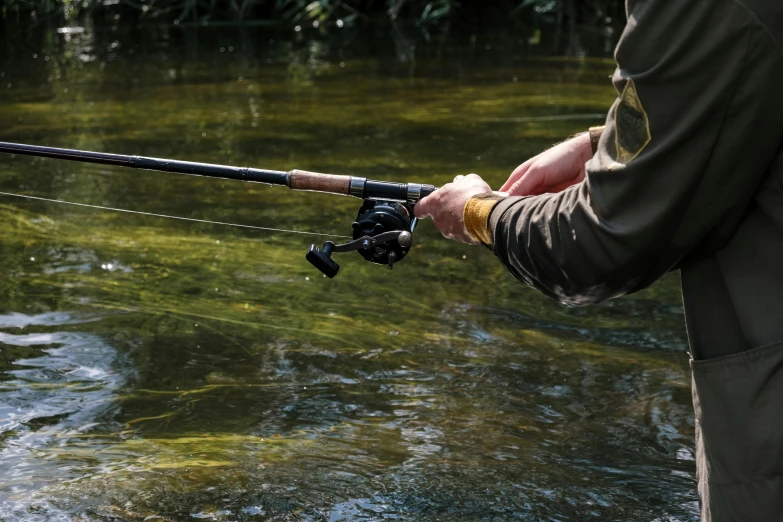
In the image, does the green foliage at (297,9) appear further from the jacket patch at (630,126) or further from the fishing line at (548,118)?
the jacket patch at (630,126)

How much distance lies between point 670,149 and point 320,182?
3.68 feet

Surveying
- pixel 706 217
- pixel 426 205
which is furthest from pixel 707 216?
pixel 426 205

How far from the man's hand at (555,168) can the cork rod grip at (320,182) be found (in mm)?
414

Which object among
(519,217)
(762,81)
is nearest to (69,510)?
(519,217)

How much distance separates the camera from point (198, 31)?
12.8 metres

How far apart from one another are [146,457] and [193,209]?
237 cm

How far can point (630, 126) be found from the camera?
4.58 feet

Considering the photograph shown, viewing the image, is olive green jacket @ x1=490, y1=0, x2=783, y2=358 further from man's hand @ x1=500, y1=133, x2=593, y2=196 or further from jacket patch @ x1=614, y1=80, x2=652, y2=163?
man's hand @ x1=500, y1=133, x2=593, y2=196

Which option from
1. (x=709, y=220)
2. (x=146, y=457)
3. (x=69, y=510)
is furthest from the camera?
(x=146, y=457)

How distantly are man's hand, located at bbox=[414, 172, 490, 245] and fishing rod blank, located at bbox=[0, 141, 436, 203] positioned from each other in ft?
0.82

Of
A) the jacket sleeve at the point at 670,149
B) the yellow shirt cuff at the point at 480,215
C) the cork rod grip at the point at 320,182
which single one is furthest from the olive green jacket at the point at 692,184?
the cork rod grip at the point at 320,182

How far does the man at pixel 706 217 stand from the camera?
50.9 inches

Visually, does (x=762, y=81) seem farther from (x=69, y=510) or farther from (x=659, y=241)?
(x=69, y=510)

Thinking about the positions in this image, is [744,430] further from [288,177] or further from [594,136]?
[288,177]
